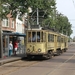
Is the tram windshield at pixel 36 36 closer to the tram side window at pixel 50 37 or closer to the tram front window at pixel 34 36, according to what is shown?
the tram front window at pixel 34 36

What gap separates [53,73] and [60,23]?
211 ft

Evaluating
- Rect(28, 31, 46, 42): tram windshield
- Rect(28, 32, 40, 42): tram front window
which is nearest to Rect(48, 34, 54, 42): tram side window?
Rect(28, 31, 46, 42): tram windshield

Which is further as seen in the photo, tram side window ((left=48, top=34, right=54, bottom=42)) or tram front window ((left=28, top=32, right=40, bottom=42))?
tram side window ((left=48, top=34, right=54, bottom=42))

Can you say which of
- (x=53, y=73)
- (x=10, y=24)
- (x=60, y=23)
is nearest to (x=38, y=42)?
(x=53, y=73)

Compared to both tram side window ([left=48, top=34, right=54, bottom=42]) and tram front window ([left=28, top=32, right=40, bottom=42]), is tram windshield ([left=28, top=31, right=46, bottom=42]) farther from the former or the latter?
tram side window ([left=48, top=34, right=54, bottom=42])

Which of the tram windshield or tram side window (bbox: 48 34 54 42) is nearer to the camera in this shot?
the tram windshield

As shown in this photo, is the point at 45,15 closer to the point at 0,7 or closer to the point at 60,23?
the point at 60,23

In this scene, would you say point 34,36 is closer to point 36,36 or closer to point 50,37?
point 36,36

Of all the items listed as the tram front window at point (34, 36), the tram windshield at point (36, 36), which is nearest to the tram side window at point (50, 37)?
the tram windshield at point (36, 36)

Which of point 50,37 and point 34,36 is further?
point 50,37

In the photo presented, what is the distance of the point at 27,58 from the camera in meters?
29.0

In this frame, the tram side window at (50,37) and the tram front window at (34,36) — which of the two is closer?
the tram front window at (34,36)

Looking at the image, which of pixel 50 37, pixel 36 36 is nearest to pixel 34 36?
pixel 36 36

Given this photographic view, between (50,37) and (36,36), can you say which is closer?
(36,36)
